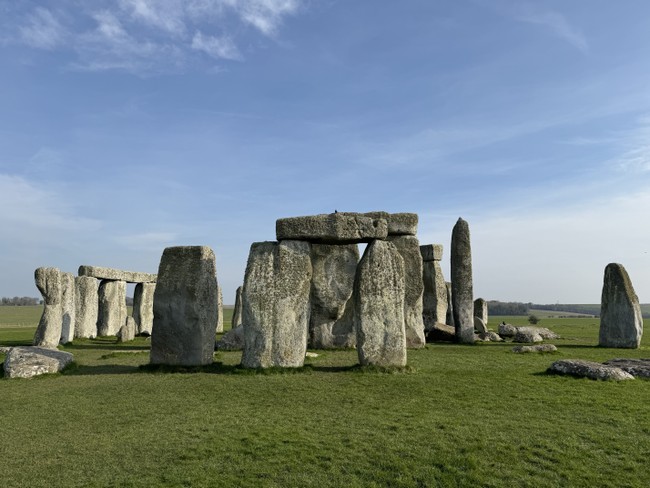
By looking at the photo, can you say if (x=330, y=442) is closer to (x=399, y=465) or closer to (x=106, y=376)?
(x=399, y=465)

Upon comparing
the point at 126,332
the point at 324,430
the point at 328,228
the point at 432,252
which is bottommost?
the point at 324,430

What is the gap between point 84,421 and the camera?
8.59 meters

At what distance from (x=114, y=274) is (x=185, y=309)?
1703cm

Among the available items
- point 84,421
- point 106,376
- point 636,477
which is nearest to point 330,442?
point 636,477

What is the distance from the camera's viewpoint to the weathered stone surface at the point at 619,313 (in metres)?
19.9

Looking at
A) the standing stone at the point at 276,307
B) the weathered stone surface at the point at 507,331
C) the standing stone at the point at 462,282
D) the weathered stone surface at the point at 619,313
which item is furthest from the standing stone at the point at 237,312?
the weathered stone surface at the point at 619,313

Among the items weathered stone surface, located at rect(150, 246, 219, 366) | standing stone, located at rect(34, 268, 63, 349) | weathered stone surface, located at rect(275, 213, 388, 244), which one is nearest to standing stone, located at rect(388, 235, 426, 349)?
weathered stone surface, located at rect(275, 213, 388, 244)

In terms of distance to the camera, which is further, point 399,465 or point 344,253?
point 344,253

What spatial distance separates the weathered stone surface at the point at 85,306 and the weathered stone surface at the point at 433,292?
53.3ft

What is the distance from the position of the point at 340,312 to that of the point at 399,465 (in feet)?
42.5

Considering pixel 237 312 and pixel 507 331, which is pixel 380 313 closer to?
pixel 507 331

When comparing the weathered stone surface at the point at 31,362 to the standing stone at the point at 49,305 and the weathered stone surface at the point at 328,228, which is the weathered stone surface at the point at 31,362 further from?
the weathered stone surface at the point at 328,228

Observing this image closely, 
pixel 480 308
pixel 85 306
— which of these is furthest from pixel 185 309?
pixel 480 308

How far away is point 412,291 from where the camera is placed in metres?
19.8
